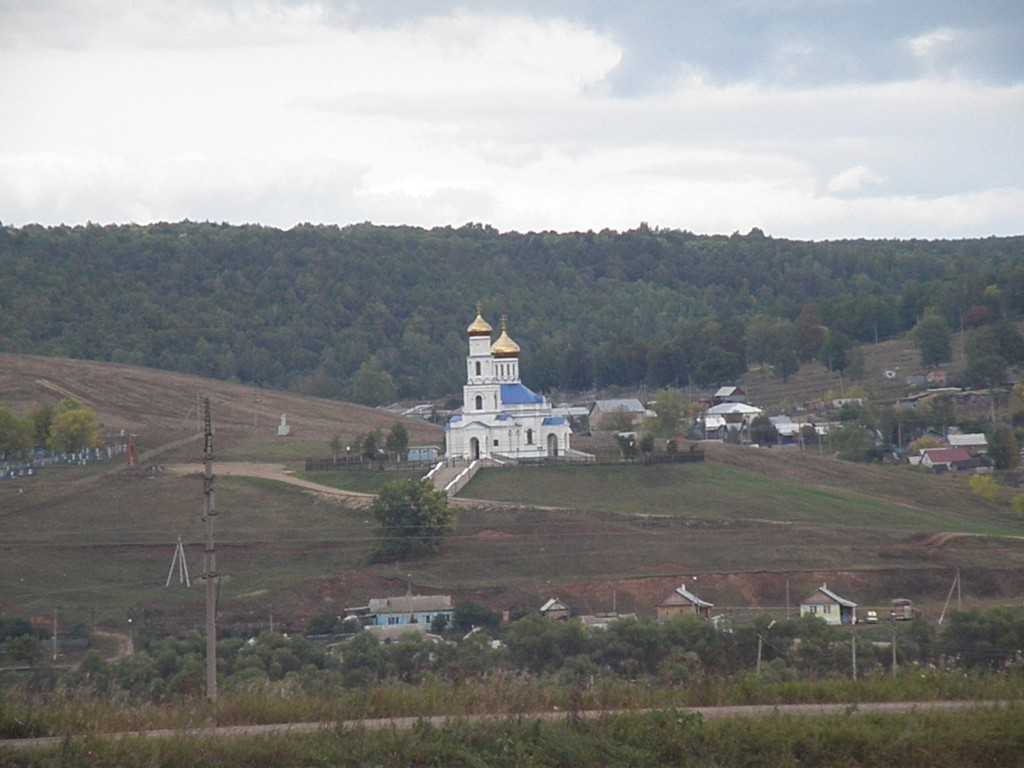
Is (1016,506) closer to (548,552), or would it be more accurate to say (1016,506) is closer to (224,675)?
(548,552)

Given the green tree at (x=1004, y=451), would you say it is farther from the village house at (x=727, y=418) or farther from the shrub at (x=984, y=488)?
the village house at (x=727, y=418)

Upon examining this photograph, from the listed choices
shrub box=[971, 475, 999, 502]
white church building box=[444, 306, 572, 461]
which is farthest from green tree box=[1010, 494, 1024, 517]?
white church building box=[444, 306, 572, 461]

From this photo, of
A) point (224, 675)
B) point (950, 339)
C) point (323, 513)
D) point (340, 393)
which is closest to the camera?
point (224, 675)

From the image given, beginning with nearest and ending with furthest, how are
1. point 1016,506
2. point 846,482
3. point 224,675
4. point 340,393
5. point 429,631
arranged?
point 224,675
point 429,631
point 1016,506
point 846,482
point 340,393

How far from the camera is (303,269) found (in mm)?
128250

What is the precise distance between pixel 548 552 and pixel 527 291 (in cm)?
9220

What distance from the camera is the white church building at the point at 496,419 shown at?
5750 centimetres

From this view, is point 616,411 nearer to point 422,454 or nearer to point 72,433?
point 422,454

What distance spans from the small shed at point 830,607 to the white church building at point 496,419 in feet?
67.8

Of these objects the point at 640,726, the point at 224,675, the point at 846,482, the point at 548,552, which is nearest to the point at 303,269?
the point at 846,482

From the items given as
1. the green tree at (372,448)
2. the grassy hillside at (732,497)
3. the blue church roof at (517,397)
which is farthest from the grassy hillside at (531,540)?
the blue church roof at (517,397)

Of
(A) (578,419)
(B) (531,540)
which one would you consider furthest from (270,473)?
(A) (578,419)

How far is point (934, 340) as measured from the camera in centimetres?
8919

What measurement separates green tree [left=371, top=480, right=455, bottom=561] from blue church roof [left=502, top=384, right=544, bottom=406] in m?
12.2
